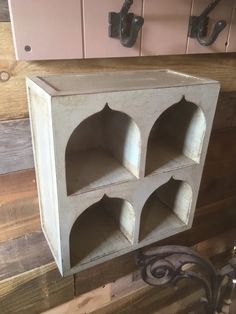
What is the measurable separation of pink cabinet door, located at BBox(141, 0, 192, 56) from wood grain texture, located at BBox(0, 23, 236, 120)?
0.11 ft

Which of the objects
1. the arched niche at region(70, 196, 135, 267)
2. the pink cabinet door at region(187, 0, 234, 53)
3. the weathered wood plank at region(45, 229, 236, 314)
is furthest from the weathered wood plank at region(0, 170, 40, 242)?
the pink cabinet door at region(187, 0, 234, 53)

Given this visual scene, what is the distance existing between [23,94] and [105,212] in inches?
13.3

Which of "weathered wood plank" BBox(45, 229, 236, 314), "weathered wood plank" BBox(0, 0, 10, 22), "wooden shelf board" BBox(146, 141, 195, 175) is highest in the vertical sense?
"weathered wood plank" BBox(0, 0, 10, 22)

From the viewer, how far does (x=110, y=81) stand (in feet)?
1.76

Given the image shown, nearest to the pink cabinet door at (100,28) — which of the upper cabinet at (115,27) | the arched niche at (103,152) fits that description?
the upper cabinet at (115,27)

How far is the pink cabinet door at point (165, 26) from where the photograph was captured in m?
0.60

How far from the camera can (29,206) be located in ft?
2.24

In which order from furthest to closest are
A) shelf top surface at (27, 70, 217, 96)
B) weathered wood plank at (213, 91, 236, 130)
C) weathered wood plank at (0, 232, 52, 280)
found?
weathered wood plank at (213, 91, 236, 130)
weathered wood plank at (0, 232, 52, 280)
shelf top surface at (27, 70, 217, 96)

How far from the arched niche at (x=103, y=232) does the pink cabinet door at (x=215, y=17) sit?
393 mm

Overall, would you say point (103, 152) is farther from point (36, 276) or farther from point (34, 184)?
point (36, 276)

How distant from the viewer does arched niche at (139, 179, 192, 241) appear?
67 centimetres

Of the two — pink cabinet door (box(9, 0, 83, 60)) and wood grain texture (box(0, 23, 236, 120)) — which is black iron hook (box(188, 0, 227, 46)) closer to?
wood grain texture (box(0, 23, 236, 120))

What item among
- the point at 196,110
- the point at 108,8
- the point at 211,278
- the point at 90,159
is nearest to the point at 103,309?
the point at 211,278

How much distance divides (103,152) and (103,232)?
18cm
